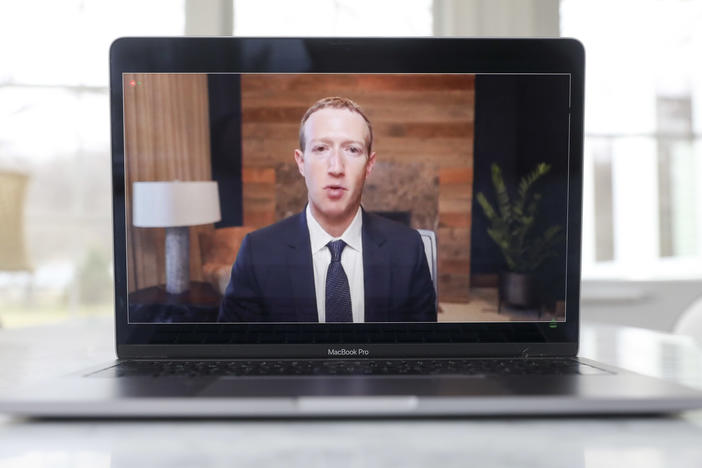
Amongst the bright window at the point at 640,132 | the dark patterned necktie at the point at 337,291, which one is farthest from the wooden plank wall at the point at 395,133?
the bright window at the point at 640,132

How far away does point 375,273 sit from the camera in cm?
80

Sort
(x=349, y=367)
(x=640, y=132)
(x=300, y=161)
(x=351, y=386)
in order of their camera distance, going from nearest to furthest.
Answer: (x=351, y=386) < (x=349, y=367) < (x=300, y=161) < (x=640, y=132)

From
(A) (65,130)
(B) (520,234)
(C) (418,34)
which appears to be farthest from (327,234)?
(A) (65,130)

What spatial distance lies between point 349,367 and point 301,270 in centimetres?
17

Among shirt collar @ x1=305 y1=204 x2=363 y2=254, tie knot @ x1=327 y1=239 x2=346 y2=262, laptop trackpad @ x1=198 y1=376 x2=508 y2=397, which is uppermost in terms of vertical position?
shirt collar @ x1=305 y1=204 x2=363 y2=254

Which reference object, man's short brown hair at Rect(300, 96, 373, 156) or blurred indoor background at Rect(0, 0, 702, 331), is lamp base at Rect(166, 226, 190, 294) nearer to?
man's short brown hair at Rect(300, 96, 373, 156)

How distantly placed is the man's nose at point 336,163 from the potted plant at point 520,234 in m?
0.20

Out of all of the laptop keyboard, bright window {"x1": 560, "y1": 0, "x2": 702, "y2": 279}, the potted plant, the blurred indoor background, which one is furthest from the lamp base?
bright window {"x1": 560, "y1": 0, "x2": 702, "y2": 279}

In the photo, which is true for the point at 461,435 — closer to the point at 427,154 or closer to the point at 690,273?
the point at 427,154

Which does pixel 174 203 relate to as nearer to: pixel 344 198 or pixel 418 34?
pixel 344 198

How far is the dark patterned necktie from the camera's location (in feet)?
2.59

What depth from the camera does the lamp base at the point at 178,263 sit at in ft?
2.54

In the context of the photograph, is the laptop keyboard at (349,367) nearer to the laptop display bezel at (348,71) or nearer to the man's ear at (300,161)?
the laptop display bezel at (348,71)

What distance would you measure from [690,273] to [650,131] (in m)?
0.74
